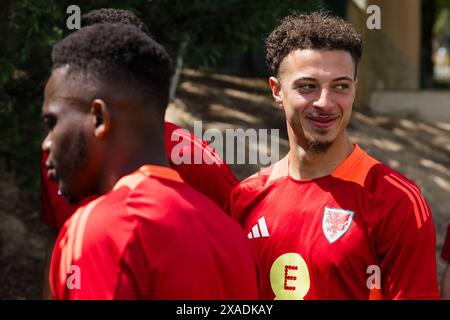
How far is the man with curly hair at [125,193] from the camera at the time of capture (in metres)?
2.44

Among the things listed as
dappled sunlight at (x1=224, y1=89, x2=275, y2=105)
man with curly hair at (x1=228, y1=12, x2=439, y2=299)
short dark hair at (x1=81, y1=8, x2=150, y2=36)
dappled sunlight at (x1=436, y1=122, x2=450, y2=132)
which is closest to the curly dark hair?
man with curly hair at (x1=228, y1=12, x2=439, y2=299)

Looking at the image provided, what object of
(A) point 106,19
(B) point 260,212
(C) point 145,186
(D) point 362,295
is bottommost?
(D) point 362,295

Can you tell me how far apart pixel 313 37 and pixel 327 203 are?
73 cm

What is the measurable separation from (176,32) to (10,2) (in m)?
1.23

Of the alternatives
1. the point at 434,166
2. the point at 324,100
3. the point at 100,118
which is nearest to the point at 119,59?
the point at 100,118

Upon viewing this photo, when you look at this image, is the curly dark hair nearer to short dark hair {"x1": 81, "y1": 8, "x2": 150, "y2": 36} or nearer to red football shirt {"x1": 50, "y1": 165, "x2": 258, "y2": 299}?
short dark hair {"x1": 81, "y1": 8, "x2": 150, "y2": 36}

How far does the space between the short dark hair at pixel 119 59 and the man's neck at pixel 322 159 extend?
132 centimetres

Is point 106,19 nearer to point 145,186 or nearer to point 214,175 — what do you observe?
point 214,175

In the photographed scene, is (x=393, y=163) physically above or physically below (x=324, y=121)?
below

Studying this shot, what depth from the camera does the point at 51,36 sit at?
5820 millimetres

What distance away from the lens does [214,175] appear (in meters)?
4.17

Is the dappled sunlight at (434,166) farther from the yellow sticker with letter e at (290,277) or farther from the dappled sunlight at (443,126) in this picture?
the yellow sticker with letter e at (290,277)

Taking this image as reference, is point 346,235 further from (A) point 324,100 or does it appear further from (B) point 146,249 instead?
(B) point 146,249
